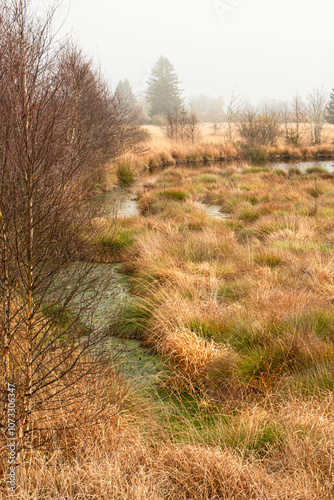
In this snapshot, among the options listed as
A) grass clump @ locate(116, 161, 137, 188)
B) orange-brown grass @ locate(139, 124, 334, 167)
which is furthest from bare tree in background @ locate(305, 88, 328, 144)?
grass clump @ locate(116, 161, 137, 188)

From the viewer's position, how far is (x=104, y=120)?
12.2m

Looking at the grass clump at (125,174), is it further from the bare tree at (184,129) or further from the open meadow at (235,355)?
the bare tree at (184,129)

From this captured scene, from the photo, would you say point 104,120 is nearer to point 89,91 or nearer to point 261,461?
point 89,91

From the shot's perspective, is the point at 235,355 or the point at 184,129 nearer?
the point at 235,355

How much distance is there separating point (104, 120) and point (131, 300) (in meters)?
8.89

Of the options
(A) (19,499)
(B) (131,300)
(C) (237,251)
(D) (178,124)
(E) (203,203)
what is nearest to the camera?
(A) (19,499)

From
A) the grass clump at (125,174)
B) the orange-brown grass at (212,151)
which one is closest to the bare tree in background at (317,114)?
the orange-brown grass at (212,151)

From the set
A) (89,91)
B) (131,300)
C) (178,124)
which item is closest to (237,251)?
(131,300)

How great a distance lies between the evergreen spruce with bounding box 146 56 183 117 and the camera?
49938 millimetres

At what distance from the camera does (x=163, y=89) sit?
164 ft

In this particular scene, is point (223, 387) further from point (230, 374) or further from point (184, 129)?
point (184, 129)

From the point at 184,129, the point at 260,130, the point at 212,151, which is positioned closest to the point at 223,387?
the point at 212,151

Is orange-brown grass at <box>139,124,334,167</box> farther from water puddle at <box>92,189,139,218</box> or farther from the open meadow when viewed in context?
the open meadow

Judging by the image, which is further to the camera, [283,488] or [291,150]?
[291,150]
